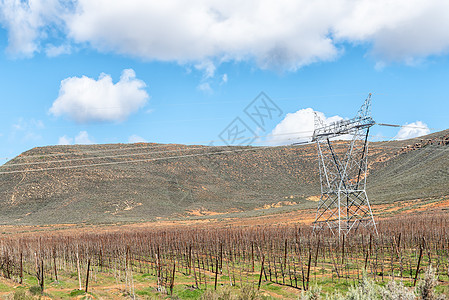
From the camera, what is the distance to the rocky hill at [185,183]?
71.1 meters

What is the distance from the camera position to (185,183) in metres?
95.3

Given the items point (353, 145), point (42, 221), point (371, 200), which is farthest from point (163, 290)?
point (42, 221)

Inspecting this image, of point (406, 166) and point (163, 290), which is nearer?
point (163, 290)

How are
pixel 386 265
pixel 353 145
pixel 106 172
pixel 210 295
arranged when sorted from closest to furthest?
pixel 210 295 → pixel 386 265 → pixel 353 145 → pixel 106 172

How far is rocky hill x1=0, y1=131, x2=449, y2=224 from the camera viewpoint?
71062 mm

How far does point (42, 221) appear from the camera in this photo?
7012 cm

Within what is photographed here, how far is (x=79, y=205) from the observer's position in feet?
256

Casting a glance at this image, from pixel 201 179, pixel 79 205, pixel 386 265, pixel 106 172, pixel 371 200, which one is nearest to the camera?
pixel 386 265

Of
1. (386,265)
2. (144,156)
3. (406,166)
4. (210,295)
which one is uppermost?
(144,156)

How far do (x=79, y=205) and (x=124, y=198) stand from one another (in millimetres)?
9572

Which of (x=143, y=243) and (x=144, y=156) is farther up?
(x=144, y=156)

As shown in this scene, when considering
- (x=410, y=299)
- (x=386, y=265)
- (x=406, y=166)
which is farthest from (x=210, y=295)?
(x=406, y=166)

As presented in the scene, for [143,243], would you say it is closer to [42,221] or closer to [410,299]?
[410,299]

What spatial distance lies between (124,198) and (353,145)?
6587 centimetres
